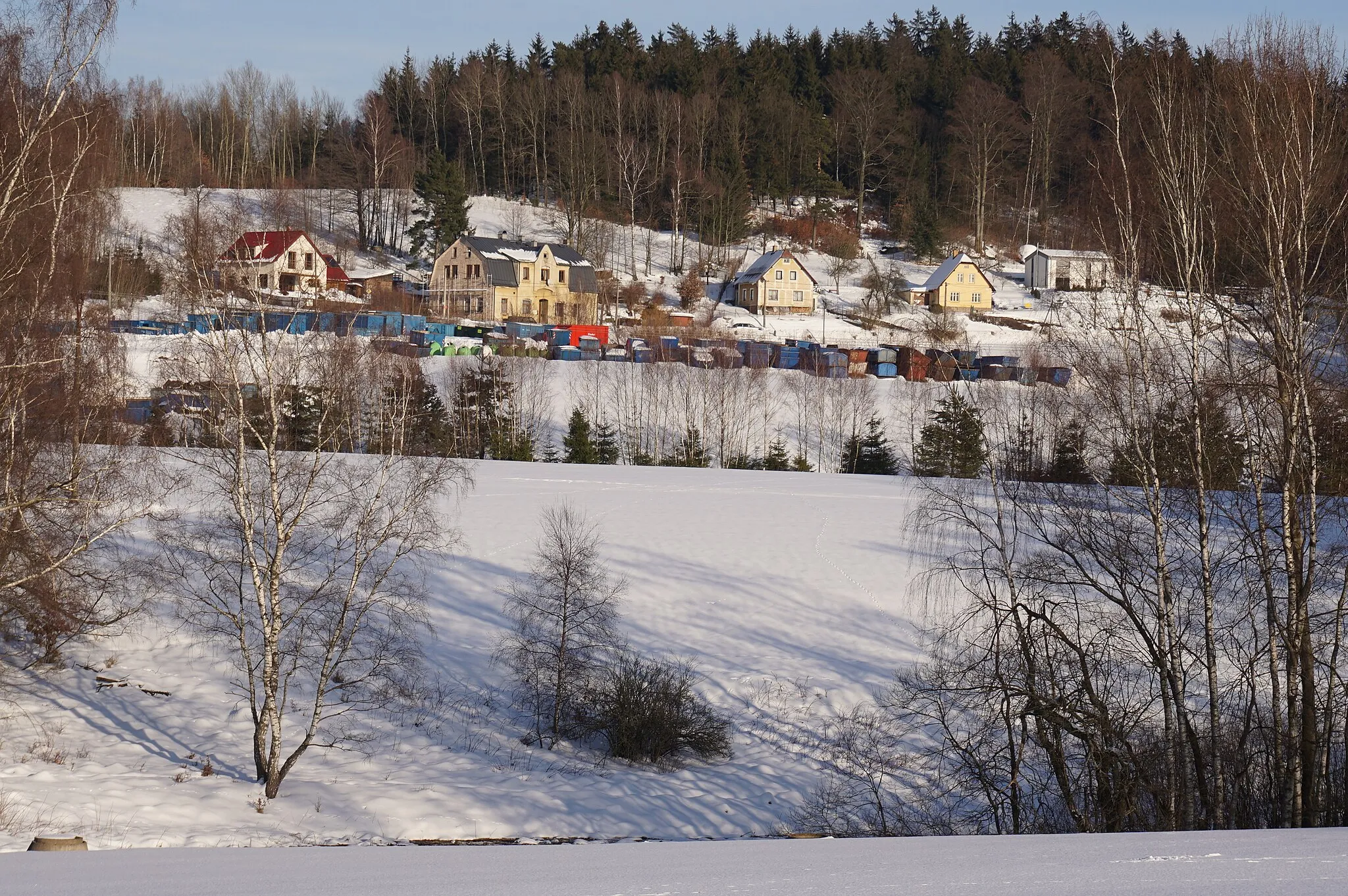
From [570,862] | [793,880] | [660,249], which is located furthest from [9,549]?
[660,249]

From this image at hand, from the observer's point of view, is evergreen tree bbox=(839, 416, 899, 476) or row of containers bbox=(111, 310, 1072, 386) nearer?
evergreen tree bbox=(839, 416, 899, 476)

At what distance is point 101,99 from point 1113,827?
17.3 m

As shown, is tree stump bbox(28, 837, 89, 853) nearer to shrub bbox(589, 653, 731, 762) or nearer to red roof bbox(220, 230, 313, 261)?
red roof bbox(220, 230, 313, 261)

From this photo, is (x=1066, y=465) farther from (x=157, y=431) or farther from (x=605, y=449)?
(x=157, y=431)

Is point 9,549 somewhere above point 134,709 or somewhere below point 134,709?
above

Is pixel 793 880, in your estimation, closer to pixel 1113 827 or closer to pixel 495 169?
pixel 1113 827

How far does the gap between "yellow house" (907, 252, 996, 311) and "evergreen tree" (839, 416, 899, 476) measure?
98.8 feet

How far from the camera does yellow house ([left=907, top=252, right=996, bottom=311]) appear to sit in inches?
2763

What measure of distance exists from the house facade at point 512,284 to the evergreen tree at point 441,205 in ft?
19.1

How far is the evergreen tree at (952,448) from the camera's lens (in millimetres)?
36094

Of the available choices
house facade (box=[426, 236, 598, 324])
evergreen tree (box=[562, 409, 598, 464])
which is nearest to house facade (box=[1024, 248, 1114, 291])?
house facade (box=[426, 236, 598, 324])

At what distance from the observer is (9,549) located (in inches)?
609

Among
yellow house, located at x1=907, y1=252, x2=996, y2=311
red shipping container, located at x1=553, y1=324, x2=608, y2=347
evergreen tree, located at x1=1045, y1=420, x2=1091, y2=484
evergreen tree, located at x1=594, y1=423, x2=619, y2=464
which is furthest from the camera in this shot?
yellow house, located at x1=907, y1=252, x2=996, y2=311

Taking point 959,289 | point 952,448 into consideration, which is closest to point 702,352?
point 952,448
